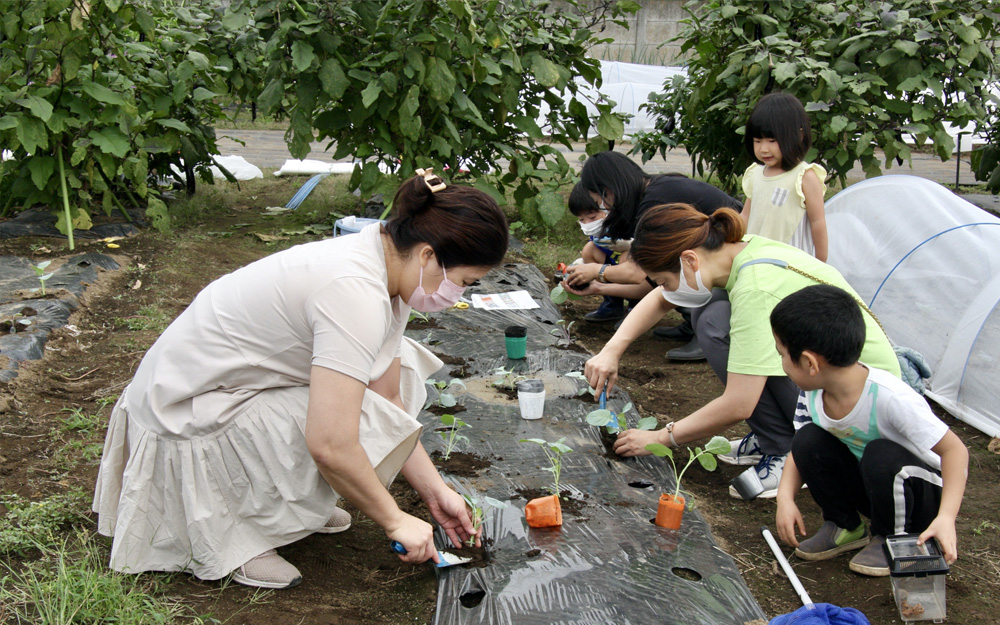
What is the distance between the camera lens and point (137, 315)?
3.76 meters

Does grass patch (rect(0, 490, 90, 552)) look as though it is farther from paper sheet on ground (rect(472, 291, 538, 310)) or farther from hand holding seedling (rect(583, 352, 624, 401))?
paper sheet on ground (rect(472, 291, 538, 310))

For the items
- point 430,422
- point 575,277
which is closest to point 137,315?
point 430,422

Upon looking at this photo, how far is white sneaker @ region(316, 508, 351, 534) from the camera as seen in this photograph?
212 centimetres

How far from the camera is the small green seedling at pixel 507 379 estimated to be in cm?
296

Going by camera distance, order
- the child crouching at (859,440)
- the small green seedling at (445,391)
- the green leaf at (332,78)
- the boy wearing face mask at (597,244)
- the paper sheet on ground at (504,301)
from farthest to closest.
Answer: the green leaf at (332,78)
the paper sheet on ground at (504,301)
the boy wearing face mask at (597,244)
the small green seedling at (445,391)
the child crouching at (859,440)

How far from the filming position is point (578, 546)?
198 cm

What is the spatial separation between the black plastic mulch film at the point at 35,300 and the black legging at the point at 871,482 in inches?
108

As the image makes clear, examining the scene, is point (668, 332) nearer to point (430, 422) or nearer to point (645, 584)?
point (430, 422)

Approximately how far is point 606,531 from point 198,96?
4.30 metres

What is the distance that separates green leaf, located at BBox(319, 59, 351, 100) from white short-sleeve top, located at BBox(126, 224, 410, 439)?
9.84 ft

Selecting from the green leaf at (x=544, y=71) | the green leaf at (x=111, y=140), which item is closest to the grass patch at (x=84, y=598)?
the green leaf at (x=111, y=140)

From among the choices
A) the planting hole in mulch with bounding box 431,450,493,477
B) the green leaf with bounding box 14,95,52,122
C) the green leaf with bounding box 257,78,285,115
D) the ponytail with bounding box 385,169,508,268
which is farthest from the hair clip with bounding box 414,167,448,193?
the green leaf with bounding box 257,78,285,115

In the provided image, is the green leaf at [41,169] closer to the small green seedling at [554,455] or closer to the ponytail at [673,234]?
the small green seedling at [554,455]

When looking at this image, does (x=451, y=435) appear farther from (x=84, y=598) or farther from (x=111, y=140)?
(x=111, y=140)
